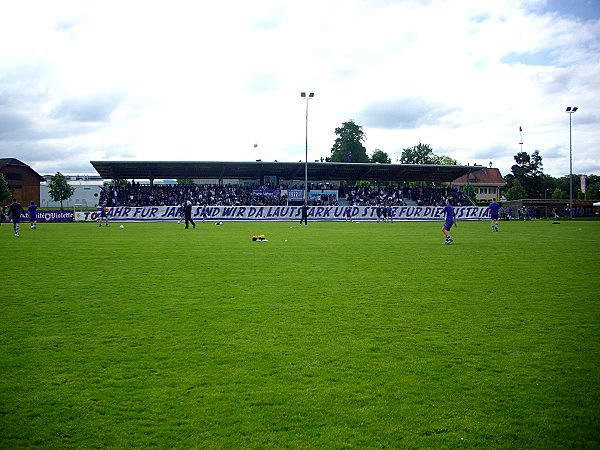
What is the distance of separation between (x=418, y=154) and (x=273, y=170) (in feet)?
296

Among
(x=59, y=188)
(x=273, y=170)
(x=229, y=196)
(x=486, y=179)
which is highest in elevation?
(x=486, y=179)

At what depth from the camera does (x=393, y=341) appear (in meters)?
6.77

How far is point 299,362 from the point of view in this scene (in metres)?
5.90

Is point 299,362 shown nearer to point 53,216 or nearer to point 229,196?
point 53,216

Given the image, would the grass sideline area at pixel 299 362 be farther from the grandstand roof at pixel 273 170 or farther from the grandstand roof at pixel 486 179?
the grandstand roof at pixel 486 179

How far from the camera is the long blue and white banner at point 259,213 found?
175 feet

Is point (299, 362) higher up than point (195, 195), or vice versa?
point (195, 195)

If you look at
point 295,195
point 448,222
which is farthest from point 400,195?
point 448,222

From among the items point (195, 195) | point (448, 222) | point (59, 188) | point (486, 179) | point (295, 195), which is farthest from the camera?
point (486, 179)

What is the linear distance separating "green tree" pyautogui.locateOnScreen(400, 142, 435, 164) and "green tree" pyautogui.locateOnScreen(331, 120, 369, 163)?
1070 inches

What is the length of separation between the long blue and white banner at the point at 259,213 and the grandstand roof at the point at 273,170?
291 inches

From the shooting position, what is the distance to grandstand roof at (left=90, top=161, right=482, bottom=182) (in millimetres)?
60062

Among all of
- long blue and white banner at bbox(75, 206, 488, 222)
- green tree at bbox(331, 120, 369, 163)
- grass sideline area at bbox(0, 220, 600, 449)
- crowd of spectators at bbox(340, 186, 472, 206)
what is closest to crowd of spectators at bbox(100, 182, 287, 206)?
long blue and white banner at bbox(75, 206, 488, 222)

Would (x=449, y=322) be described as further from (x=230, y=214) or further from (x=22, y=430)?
(x=230, y=214)
